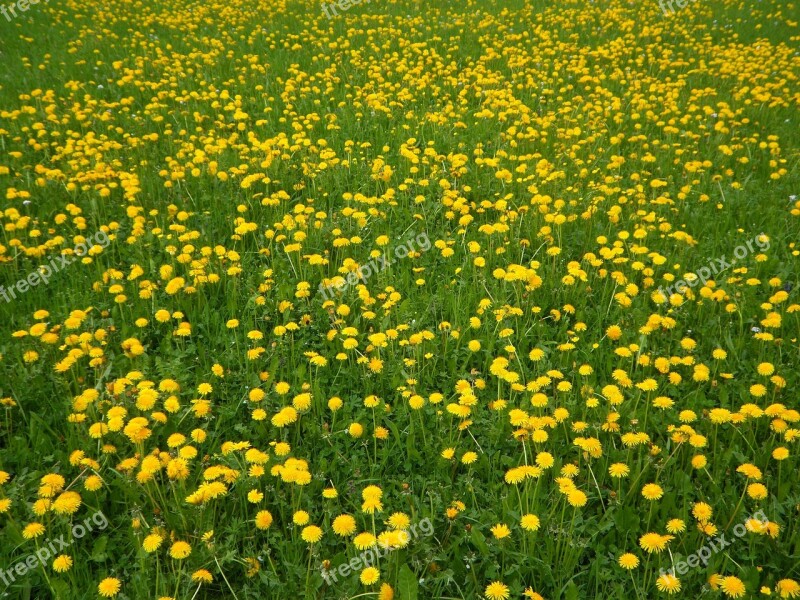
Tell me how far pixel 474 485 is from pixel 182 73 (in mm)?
7466

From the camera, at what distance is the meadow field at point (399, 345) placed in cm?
233

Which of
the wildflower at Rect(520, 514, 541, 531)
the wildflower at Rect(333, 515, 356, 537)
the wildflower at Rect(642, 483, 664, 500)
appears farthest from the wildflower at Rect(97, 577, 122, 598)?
the wildflower at Rect(642, 483, 664, 500)

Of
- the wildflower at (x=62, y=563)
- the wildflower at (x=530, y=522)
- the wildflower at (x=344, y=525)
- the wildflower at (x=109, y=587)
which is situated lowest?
the wildflower at (x=530, y=522)

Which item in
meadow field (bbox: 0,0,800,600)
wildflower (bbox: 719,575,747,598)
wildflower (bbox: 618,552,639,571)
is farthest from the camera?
meadow field (bbox: 0,0,800,600)

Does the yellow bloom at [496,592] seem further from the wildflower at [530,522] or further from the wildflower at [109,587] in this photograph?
the wildflower at [109,587]

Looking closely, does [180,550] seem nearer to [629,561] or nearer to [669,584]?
[629,561]

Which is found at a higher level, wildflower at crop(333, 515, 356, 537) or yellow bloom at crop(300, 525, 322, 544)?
yellow bloom at crop(300, 525, 322, 544)

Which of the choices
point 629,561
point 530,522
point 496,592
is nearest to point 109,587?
point 496,592

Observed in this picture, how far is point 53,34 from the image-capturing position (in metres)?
9.77

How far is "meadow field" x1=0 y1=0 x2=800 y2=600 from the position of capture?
7.65ft

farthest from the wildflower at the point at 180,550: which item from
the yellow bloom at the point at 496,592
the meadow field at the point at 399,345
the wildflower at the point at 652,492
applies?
the wildflower at the point at 652,492

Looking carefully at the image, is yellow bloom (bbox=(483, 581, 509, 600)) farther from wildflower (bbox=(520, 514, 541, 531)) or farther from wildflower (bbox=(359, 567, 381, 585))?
wildflower (bbox=(359, 567, 381, 585))

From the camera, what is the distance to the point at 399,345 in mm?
3578

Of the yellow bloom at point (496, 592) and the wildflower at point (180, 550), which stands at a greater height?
the wildflower at point (180, 550)
